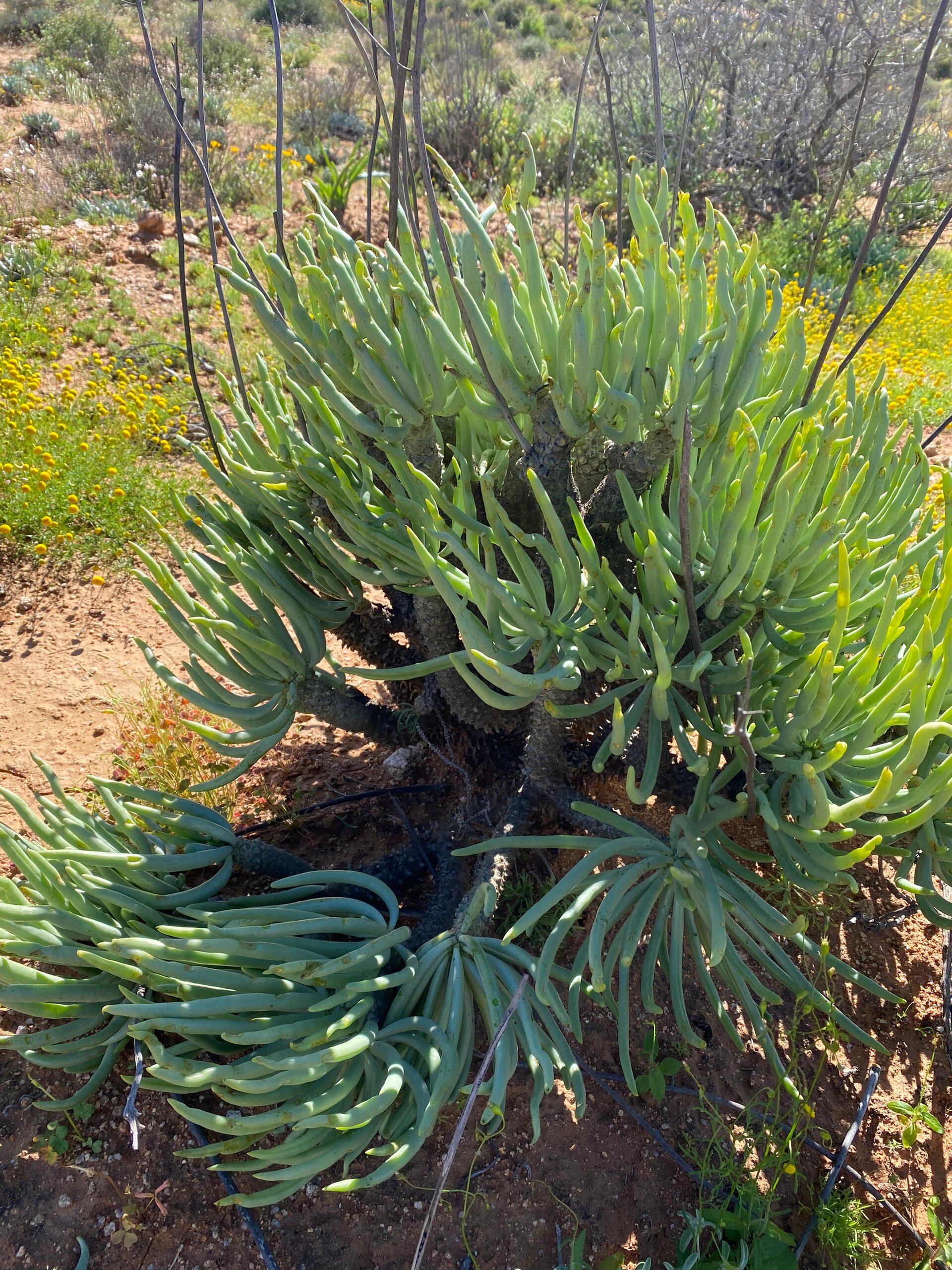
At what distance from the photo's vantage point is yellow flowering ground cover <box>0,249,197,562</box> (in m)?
→ 3.59

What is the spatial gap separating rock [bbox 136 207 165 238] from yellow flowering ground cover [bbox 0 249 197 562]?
5.19 feet

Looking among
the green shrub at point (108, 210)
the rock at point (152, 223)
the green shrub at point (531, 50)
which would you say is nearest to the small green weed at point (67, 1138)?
the rock at point (152, 223)

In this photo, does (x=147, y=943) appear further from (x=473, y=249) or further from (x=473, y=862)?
(x=473, y=249)

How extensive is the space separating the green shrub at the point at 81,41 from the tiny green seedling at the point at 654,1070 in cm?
1220

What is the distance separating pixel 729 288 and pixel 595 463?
0.39 metres

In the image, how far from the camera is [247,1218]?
1477 millimetres

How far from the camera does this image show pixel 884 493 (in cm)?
174

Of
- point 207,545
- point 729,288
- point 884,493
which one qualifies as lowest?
point 207,545

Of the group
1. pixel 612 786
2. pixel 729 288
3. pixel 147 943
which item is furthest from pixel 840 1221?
pixel 729 288

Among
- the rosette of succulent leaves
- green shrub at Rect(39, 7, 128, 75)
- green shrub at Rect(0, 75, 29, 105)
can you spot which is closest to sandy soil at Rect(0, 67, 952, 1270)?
the rosette of succulent leaves

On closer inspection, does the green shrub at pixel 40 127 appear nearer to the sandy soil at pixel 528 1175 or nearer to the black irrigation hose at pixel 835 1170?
the sandy soil at pixel 528 1175

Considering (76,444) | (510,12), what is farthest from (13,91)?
(510,12)

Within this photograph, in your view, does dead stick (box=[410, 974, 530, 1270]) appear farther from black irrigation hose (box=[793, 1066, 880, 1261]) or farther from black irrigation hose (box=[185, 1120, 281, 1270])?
black irrigation hose (box=[793, 1066, 880, 1261])

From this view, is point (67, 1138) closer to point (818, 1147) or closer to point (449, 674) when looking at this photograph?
point (449, 674)
